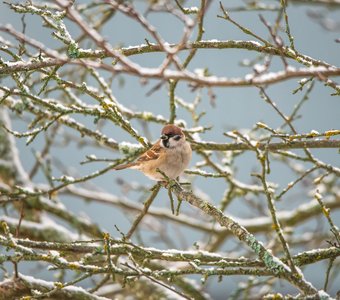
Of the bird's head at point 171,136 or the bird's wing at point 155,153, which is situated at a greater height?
the bird's head at point 171,136

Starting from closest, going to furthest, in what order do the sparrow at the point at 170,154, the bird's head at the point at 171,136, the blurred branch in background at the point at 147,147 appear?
the blurred branch in background at the point at 147,147
the bird's head at the point at 171,136
the sparrow at the point at 170,154

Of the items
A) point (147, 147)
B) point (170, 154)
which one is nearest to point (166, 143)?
point (170, 154)

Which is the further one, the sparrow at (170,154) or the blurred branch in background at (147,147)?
the sparrow at (170,154)

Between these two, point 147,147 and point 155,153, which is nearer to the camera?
point 147,147

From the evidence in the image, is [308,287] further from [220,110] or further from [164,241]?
[220,110]

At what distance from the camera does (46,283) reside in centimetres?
360

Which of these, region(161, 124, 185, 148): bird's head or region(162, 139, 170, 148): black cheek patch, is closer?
region(161, 124, 185, 148): bird's head

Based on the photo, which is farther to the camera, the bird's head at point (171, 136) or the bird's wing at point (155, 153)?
the bird's wing at point (155, 153)

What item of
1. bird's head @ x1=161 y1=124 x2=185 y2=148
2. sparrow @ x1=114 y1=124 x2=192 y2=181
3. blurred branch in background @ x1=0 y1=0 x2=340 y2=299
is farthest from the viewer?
sparrow @ x1=114 y1=124 x2=192 y2=181

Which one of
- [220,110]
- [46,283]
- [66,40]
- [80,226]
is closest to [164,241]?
[80,226]

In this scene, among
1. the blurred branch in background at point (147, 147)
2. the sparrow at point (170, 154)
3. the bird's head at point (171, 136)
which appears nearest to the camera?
the blurred branch in background at point (147, 147)

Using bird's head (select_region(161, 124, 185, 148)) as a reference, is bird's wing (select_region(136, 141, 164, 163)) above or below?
below

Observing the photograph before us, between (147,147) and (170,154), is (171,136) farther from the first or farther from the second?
(147,147)

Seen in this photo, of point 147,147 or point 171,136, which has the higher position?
point 171,136
